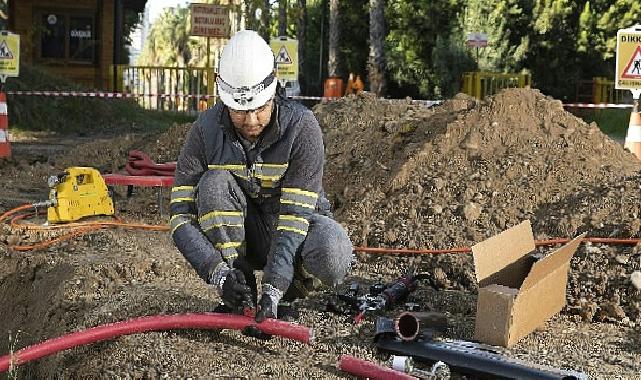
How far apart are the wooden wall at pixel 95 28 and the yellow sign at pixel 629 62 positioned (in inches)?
661

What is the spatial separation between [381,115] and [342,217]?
3.12 m

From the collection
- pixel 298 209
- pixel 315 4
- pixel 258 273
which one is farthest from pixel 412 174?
pixel 315 4

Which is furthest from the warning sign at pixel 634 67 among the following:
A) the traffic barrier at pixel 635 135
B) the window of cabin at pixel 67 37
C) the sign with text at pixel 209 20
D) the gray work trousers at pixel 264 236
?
the window of cabin at pixel 67 37

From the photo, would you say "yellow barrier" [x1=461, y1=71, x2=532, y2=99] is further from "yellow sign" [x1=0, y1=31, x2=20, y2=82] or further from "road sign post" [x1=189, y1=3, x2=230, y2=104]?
"yellow sign" [x1=0, y1=31, x2=20, y2=82]

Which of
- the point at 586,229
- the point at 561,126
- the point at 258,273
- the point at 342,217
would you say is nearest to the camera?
the point at 258,273

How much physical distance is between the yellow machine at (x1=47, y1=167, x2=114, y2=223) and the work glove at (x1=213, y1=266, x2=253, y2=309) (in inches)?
160

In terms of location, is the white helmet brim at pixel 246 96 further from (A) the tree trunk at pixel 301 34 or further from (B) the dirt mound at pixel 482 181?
(A) the tree trunk at pixel 301 34

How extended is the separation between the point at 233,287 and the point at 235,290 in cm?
2

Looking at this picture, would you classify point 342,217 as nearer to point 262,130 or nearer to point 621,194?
point 621,194

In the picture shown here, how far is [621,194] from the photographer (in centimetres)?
721

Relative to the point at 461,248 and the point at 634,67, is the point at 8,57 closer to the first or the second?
the point at 634,67

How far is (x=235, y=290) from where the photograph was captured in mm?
4332

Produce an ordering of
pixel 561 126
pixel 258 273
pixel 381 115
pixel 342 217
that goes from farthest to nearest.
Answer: pixel 381 115
pixel 561 126
pixel 342 217
pixel 258 273

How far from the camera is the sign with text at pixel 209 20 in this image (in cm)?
2111
